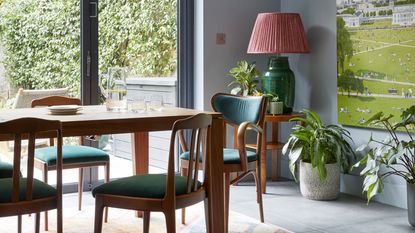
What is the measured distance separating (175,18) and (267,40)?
92cm

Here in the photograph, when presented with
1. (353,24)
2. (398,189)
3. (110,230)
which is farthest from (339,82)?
(110,230)

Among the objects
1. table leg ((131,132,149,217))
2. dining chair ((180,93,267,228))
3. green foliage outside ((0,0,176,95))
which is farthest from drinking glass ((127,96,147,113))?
green foliage outside ((0,0,176,95))

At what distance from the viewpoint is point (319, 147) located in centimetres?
445

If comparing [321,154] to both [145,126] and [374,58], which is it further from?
[145,126]

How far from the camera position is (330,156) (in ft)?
15.0

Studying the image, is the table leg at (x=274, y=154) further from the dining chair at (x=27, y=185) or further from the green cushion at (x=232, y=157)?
the dining chair at (x=27, y=185)

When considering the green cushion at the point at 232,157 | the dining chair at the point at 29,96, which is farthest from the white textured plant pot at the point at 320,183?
the dining chair at the point at 29,96

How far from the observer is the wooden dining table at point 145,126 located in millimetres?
2740

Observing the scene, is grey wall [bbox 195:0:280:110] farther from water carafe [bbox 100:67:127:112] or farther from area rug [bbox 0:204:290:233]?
water carafe [bbox 100:67:127:112]

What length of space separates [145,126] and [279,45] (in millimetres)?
2229

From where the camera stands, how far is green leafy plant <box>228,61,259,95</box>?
16.5 ft

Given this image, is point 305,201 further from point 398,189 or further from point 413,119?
point 413,119

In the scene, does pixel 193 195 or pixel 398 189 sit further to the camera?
pixel 398 189

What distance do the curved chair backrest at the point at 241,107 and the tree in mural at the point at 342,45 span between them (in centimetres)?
112
